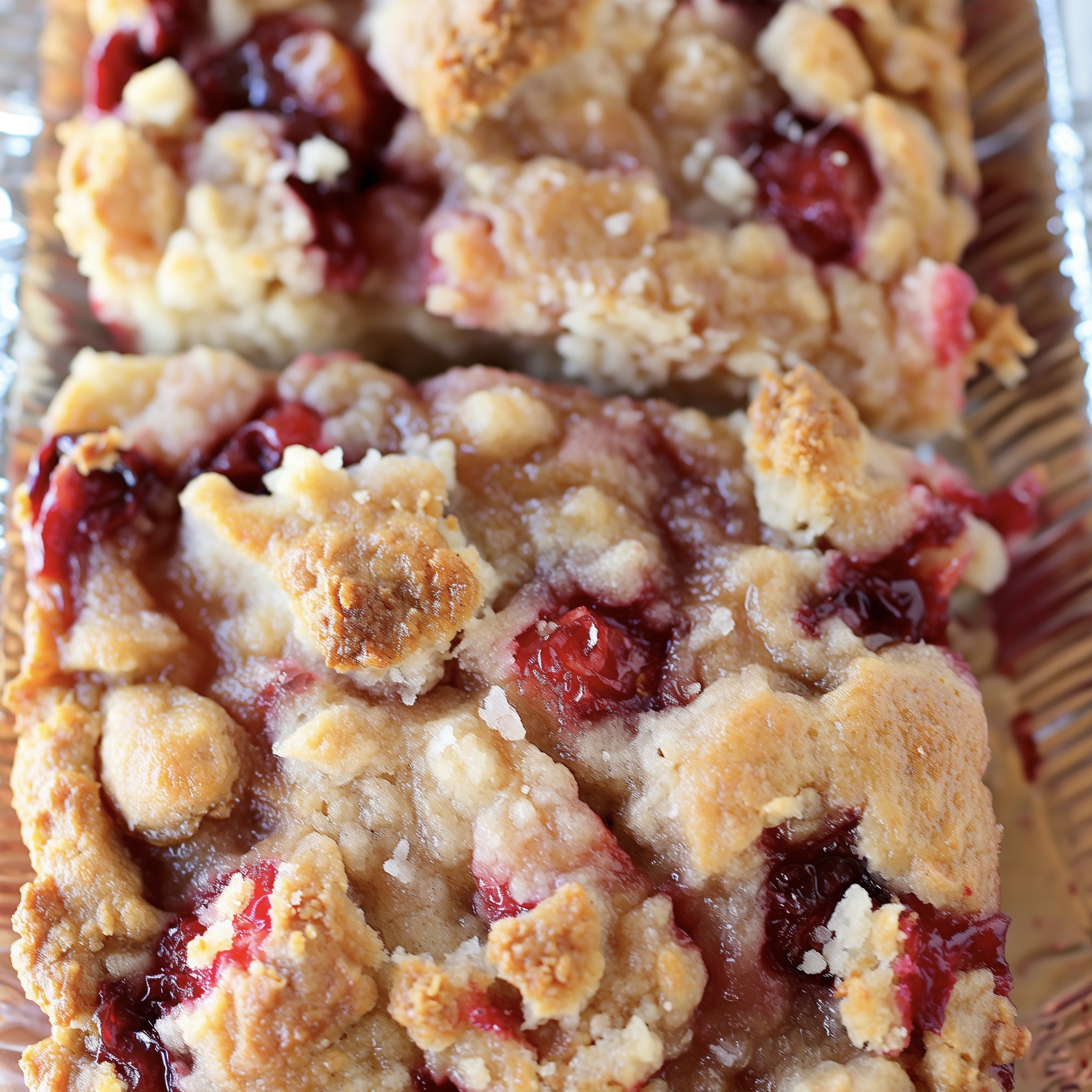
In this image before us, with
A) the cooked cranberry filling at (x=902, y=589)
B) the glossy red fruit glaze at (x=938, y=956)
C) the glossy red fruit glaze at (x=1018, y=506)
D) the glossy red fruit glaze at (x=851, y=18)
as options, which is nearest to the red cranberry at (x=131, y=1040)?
the glossy red fruit glaze at (x=938, y=956)

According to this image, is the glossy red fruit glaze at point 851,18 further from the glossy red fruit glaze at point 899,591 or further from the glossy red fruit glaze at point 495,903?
the glossy red fruit glaze at point 495,903

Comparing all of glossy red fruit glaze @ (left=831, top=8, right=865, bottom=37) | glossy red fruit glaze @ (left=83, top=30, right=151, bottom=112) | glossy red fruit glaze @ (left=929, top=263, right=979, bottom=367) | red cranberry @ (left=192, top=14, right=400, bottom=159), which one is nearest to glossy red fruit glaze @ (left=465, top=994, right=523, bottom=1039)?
glossy red fruit glaze @ (left=929, top=263, right=979, bottom=367)

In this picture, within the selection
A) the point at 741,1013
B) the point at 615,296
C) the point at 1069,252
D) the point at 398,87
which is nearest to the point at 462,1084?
the point at 741,1013

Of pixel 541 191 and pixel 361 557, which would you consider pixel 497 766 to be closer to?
pixel 361 557

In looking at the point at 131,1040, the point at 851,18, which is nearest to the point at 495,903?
the point at 131,1040

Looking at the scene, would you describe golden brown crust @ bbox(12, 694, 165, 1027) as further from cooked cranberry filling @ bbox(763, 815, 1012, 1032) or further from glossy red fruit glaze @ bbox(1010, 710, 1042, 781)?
glossy red fruit glaze @ bbox(1010, 710, 1042, 781)

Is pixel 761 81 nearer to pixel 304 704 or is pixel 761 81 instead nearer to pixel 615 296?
pixel 615 296
